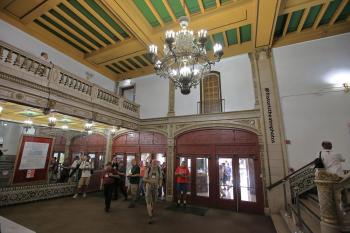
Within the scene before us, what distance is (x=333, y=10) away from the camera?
5.90 meters

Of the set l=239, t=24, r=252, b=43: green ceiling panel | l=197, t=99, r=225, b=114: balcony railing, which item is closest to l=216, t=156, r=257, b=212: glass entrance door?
l=197, t=99, r=225, b=114: balcony railing

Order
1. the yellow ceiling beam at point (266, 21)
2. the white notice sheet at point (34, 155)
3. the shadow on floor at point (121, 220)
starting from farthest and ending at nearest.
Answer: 1. the white notice sheet at point (34, 155)
2. the yellow ceiling beam at point (266, 21)
3. the shadow on floor at point (121, 220)

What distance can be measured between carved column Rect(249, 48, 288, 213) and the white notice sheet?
28.5 feet

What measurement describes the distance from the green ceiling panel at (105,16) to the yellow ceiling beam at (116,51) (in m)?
0.37

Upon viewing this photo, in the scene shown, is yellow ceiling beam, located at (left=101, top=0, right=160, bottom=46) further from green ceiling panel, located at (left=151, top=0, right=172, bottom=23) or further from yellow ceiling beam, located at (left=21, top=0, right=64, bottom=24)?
yellow ceiling beam, located at (left=21, top=0, right=64, bottom=24)

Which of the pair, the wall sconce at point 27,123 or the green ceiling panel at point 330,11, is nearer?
the green ceiling panel at point 330,11

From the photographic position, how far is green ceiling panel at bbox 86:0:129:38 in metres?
5.79

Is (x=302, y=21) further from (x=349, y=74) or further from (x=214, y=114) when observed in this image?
(x=214, y=114)

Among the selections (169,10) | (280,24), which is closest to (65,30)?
(169,10)

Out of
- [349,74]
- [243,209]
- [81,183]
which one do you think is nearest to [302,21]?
[349,74]

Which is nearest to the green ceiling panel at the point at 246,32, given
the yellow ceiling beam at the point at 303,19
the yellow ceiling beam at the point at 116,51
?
the yellow ceiling beam at the point at 303,19

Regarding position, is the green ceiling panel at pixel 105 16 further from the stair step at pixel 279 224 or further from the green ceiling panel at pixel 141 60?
the stair step at pixel 279 224

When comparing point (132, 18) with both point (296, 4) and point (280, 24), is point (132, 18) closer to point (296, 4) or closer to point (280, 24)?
point (296, 4)

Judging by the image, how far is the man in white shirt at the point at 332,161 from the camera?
3.67 metres
